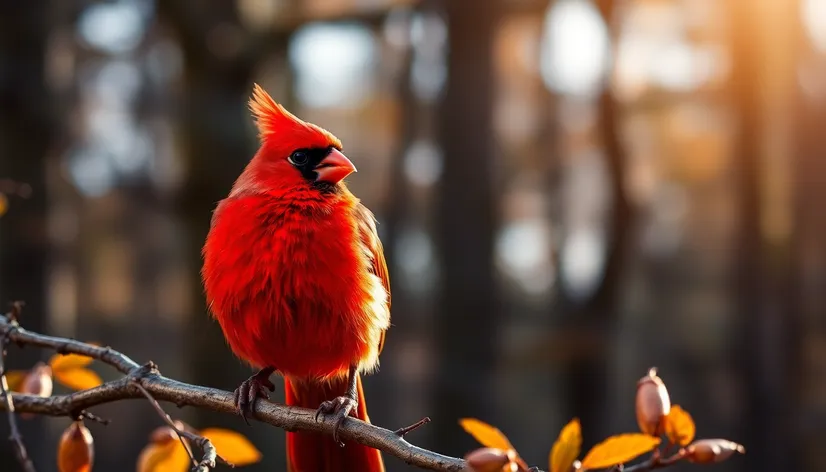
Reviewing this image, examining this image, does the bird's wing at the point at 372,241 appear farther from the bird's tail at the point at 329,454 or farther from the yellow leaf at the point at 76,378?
the yellow leaf at the point at 76,378

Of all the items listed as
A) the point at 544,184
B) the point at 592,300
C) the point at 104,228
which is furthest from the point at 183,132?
the point at 104,228

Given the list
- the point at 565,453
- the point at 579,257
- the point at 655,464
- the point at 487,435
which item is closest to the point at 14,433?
the point at 487,435

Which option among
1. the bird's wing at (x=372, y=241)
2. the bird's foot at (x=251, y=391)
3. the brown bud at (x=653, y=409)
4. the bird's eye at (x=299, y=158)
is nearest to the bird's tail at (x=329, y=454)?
the bird's foot at (x=251, y=391)

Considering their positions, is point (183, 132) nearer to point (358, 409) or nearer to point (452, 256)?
point (452, 256)

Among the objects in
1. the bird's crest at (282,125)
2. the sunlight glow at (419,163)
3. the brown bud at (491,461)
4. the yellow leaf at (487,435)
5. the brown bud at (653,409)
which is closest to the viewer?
the brown bud at (491,461)

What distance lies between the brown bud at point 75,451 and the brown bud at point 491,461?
0.77m

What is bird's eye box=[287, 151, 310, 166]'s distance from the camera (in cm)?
210

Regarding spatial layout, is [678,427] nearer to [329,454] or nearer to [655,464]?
[655,464]

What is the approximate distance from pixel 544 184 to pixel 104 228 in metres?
5.29

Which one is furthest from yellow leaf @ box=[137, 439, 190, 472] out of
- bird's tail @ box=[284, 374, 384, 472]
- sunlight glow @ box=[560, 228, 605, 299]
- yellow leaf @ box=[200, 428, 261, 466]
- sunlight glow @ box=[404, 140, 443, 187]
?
sunlight glow @ box=[404, 140, 443, 187]

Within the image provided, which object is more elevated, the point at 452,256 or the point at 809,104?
the point at 809,104

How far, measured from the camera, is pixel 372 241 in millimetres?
2082

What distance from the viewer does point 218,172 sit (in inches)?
188

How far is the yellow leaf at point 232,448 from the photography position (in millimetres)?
1580
